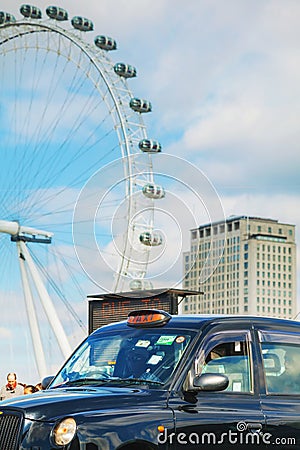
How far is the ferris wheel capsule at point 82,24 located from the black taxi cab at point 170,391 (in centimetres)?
3441

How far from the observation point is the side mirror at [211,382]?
7.57 m

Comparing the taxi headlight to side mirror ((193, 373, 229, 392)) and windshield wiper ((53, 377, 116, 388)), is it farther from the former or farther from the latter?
side mirror ((193, 373, 229, 392))

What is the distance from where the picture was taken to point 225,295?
194 meters

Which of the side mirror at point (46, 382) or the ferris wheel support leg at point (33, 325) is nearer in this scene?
the side mirror at point (46, 382)

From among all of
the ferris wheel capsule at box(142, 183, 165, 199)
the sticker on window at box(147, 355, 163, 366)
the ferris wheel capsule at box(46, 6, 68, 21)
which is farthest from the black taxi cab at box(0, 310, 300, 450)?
the ferris wheel capsule at box(46, 6, 68, 21)

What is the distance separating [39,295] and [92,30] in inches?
439

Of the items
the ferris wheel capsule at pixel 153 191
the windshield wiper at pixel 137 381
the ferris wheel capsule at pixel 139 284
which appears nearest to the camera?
the windshield wiper at pixel 137 381

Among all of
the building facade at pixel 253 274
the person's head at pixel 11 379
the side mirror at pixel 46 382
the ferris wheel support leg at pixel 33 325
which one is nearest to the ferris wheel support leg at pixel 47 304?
the ferris wheel support leg at pixel 33 325

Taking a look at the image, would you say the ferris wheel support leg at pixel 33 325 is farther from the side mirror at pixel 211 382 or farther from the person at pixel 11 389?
Result: the side mirror at pixel 211 382

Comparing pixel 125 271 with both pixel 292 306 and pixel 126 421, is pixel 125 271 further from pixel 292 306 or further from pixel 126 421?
pixel 292 306

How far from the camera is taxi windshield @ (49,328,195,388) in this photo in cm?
790

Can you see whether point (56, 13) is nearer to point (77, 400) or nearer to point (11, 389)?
point (11, 389)

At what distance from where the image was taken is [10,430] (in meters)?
7.16

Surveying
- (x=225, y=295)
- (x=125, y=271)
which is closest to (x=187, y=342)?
(x=125, y=271)
